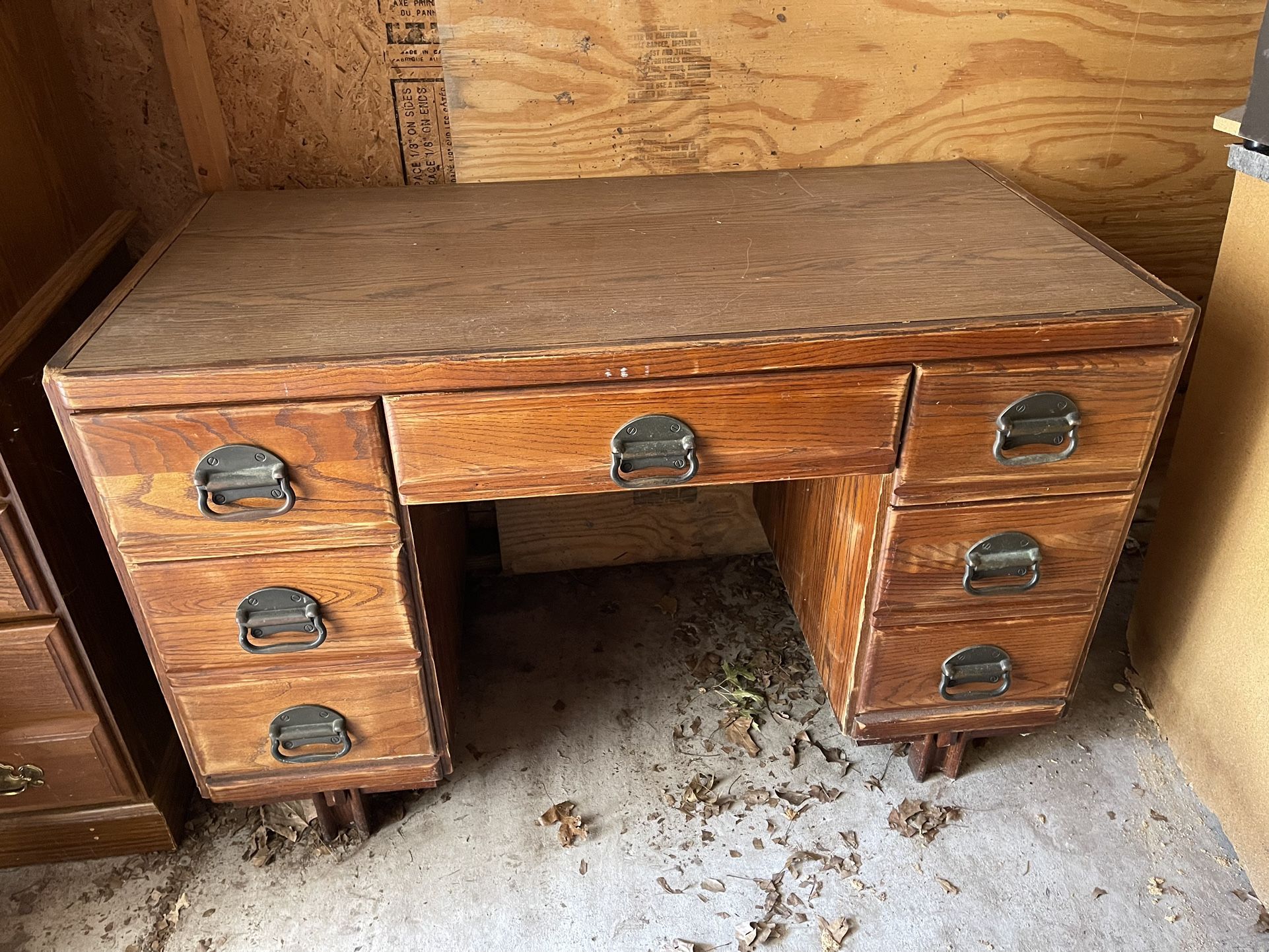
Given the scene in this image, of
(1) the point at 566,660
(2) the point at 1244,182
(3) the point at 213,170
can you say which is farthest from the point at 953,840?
(3) the point at 213,170

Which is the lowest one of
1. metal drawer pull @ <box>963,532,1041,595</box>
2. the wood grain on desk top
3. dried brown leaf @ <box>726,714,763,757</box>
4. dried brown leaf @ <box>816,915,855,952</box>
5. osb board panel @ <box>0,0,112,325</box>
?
dried brown leaf @ <box>726,714,763,757</box>

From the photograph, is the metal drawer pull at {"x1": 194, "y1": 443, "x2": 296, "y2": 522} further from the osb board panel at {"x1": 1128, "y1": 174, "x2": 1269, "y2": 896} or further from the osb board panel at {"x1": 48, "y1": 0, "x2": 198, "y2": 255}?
the osb board panel at {"x1": 1128, "y1": 174, "x2": 1269, "y2": 896}

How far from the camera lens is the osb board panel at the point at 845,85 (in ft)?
4.73

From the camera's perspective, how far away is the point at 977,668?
131 cm

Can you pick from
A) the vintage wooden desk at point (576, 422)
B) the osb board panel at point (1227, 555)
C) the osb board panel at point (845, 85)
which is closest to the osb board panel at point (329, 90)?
the osb board panel at point (845, 85)

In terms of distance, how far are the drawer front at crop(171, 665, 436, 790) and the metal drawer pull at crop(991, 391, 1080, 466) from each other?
797 mm

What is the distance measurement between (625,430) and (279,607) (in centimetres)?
48

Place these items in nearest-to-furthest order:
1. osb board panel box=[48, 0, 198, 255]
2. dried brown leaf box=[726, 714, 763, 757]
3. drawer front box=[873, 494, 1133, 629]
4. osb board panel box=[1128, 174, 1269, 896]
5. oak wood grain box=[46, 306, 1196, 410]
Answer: oak wood grain box=[46, 306, 1196, 410]
drawer front box=[873, 494, 1133, 629]
osb board panel box=[1128, 174, 1269, 896]
osb board panel box=[48, 0, 198, 255]
dried brown leaf box=[726, 714, 763, 757]

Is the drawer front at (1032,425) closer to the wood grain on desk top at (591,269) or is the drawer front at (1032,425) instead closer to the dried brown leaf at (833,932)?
the wood grain on desk top at (591,269)

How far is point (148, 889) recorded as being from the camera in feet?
A: 4.44

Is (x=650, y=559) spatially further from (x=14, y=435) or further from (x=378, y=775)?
(x=14, y=435)

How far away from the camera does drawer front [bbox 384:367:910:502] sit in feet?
3.35

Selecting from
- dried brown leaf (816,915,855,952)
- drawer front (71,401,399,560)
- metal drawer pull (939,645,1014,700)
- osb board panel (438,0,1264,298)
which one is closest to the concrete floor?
dried brown leaf (816,915,855,952)

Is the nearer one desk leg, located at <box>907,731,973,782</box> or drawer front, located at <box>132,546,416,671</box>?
drawer front, located at <box>132,546,416,671</box>
